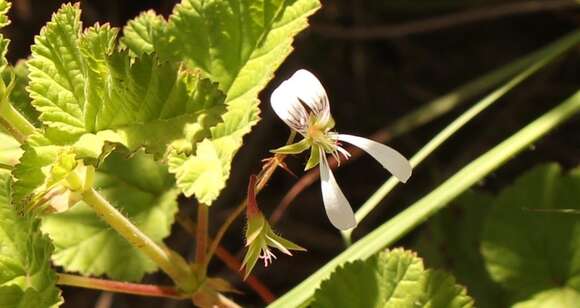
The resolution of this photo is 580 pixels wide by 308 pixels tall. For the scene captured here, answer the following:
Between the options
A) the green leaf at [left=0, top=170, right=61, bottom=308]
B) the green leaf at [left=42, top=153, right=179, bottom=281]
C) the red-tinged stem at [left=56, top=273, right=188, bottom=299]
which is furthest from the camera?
the green leaf at [left=42, top=153, right=179, bottom=281]

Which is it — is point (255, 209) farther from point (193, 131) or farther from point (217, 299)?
point (217, 299)

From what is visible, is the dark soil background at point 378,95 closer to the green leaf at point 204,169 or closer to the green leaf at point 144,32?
the green leaf at point 144,32

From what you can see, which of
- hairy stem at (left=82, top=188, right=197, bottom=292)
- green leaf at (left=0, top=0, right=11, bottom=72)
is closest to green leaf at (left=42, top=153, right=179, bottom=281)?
hairy stem at (left=82, top=188, right=197, bottom=292)

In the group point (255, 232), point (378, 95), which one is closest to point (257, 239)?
point (255, 232)

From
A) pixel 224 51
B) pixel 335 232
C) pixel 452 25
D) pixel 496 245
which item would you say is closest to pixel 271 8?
pixel 224 51

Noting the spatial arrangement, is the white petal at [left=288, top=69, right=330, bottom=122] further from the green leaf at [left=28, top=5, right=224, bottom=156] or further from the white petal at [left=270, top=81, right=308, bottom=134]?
the green leaf at [left=28, top=5, right=224, bottom=156]

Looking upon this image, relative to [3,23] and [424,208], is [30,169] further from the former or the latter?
[424,208]
